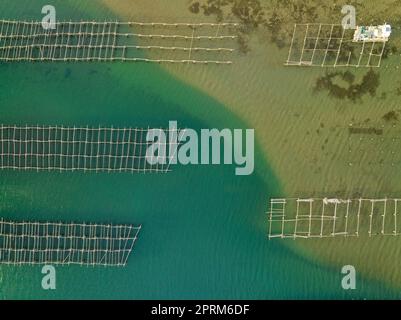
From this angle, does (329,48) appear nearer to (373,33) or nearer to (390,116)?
(373,33)

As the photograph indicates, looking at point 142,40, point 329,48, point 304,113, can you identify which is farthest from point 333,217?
point 142,40

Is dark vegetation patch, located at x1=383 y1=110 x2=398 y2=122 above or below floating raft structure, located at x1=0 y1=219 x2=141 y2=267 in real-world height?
above

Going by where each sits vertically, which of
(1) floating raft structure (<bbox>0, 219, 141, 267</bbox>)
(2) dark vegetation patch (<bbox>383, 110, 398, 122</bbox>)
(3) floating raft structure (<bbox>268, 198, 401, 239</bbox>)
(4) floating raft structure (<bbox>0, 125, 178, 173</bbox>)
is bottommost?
(1) floating raft structure (<bbox>0, 219, 141, 267</bbox>)

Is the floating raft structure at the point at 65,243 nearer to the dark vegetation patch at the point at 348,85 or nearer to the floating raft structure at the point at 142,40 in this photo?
the floating raft structure at the point at 142,40

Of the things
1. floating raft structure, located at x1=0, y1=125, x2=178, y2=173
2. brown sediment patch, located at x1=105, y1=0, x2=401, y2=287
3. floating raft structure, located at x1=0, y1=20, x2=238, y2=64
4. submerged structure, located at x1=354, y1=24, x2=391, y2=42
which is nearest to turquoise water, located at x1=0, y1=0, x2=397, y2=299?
floating raft structure, located at x1=0, y1=125, x2=178, y2=173

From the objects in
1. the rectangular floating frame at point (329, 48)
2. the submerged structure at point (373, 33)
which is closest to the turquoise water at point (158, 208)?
the rectangular floating frame at point (329, 48)

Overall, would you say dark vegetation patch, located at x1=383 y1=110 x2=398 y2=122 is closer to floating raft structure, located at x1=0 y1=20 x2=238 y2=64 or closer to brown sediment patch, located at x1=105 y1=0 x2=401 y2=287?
brown sediment patch, located at x1=105 y1=0 x2=401 y2=287

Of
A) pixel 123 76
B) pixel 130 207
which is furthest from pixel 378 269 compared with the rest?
pixel 123 76
